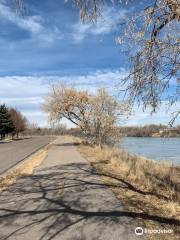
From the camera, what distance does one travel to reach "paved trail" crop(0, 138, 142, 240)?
6.41 metres

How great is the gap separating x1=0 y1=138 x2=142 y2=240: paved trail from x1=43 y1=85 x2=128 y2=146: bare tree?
20.9 m

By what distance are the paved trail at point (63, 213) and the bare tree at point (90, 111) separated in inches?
823

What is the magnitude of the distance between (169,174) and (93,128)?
77.9 ft

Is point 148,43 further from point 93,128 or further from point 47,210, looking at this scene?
point 93,128

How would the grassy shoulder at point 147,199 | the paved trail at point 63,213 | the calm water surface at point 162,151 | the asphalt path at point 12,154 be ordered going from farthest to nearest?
the calm water surface at point 162,151, the asphalt path at point 12,154, the grassy shoulder at point 147,199, the paved trail at point 63,213

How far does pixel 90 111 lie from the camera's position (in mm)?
40719

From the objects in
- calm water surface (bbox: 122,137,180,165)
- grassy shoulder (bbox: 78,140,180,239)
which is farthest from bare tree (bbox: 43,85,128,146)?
grassy shoulder (bbox: 78,140,180,239)

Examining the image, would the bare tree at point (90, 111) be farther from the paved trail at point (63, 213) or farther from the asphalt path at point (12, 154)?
the paved trail at point (63, 213)

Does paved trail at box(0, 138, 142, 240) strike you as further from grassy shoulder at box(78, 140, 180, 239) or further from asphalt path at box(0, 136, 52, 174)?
asphalt path at box(0, 136, 52, 174)

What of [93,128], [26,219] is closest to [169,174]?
[26,219]

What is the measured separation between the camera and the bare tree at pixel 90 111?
123 feet

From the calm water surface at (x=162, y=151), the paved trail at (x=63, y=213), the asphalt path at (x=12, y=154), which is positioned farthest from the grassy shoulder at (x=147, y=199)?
the calm water surface at (x=162, y=151)

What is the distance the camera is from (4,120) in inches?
3563

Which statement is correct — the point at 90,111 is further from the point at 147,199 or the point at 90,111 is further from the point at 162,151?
the point at 147,199
